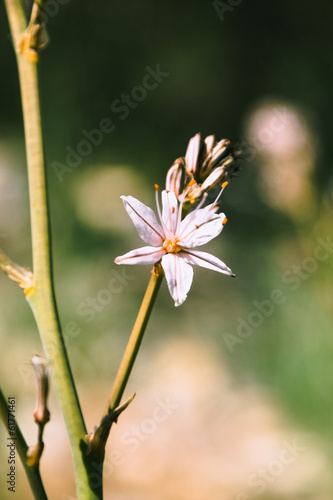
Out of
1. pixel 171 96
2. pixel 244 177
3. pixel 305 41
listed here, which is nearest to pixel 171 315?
pixel 244 177

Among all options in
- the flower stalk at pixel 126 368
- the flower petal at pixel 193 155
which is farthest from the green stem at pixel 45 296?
the flower petal at pixel 193 155

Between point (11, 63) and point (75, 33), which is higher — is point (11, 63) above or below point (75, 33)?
below

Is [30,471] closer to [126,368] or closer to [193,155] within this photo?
[126,368]

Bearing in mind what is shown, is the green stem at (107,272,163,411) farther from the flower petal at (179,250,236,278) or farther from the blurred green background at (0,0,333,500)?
the blurred green background at (0,0,333,500)

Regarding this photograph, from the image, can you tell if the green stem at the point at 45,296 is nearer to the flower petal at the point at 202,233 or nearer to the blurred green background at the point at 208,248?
the flower petal at the point at 202,233

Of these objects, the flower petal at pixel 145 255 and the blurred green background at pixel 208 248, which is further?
the blurred green background at pixel 208 248

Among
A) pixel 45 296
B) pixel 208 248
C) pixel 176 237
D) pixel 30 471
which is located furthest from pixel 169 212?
pixel 208 248

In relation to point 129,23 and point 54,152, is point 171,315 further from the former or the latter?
point 129,23
